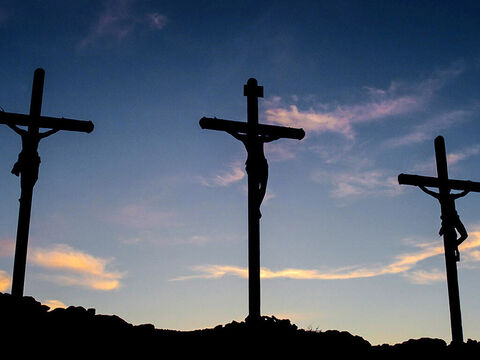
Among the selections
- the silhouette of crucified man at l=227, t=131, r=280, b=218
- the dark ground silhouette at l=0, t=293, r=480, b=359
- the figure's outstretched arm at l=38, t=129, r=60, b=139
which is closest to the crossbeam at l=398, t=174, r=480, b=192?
the silhouette of crucified man at l=227, t=131, r=280, b=218

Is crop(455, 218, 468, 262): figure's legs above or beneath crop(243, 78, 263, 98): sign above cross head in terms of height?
beneath

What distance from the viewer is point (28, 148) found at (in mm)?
12820

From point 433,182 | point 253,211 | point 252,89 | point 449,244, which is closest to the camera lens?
point 253,211

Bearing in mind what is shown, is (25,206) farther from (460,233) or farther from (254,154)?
(460,233)

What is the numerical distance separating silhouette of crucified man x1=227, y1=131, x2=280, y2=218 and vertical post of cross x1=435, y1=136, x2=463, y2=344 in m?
5.30

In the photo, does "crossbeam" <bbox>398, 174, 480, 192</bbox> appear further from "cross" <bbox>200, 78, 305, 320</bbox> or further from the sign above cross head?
the sign above cross head

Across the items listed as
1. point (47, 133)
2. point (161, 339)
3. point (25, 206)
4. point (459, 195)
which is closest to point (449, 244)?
point (459, 195)

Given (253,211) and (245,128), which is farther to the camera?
(245,128)

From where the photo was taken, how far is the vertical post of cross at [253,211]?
1187 cm

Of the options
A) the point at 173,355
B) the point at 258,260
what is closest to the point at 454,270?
the point at 258,260

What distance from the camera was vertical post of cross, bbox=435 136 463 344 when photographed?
556 inches

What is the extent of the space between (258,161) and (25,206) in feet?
15.8

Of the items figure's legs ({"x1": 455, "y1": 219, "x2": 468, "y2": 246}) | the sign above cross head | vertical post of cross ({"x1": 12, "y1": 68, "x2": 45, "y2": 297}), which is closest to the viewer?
vertical post of cross ({"x1": 12, "y1": 68, "x2": 45, "y2": 297})

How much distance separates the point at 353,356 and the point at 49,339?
487cm
